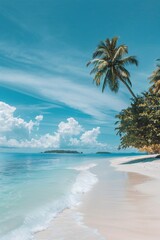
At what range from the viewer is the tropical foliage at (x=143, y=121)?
24.8 m

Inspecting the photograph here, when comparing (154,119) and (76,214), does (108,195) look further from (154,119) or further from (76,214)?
(154,119)

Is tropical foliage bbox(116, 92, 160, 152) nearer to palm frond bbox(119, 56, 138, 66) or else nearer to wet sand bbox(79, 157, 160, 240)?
palm frond bbox(119, 56, 138, 66)

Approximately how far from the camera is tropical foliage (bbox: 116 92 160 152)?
24828 mm

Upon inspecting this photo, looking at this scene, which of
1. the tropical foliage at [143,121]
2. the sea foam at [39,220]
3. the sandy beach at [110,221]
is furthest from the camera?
the tropical foliage at [143,121]

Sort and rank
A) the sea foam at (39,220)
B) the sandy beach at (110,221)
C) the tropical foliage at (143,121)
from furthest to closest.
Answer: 1. the tropical foliage at (143,121)
2. the sea foam at (39,220)
3. the sandy beach at (110,221)

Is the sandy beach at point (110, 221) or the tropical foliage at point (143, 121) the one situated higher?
the tropical foliage at point (143, 121)

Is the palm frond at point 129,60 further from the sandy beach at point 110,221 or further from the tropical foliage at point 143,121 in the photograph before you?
the sandy beach at point 110,221

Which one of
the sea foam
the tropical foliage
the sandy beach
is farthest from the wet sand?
the tropical foliage

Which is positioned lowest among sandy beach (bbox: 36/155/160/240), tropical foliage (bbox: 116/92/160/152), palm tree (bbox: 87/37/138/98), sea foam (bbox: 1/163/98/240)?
sea foam (bbox: 1/163/98/240)

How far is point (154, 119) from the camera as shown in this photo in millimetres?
24562

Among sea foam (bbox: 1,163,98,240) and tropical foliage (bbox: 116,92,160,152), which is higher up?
tropical foliage (bbox: 116,92,160,152)

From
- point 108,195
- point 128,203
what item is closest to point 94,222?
point 128,203

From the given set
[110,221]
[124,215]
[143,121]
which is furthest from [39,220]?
[143,121]

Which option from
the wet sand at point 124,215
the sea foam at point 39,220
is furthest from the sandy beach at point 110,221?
the sea foam at point 39,220
